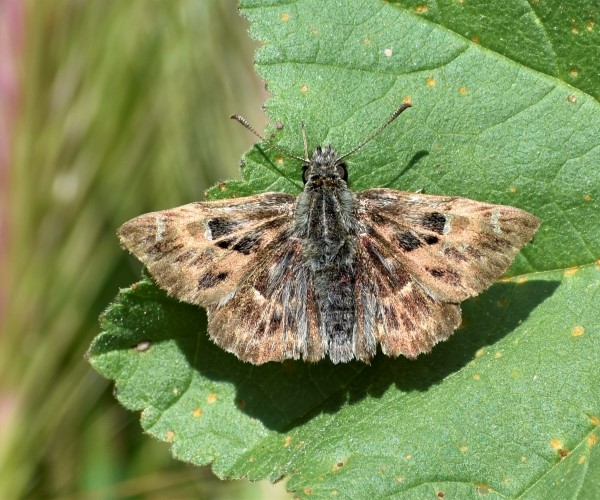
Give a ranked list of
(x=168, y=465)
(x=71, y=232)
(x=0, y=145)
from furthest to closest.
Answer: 1. (x=168, y=465)
2. (x=71, y=232)
3. (x=0, y=145)

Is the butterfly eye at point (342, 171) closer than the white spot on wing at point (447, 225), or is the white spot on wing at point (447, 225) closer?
the white spot on wing at point (447, 225)

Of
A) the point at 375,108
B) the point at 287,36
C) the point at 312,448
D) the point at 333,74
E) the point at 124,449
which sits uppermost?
the point at 287,36

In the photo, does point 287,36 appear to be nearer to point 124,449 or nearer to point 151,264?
point 151,264

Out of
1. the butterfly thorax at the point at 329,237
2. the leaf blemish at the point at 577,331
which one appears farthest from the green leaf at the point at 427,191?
the butterfly thorax at the point at 329,237

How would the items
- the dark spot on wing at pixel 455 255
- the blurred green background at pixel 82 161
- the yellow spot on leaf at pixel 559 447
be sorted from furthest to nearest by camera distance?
the blurred green background at pixel 82 161
the dark spot on wing at pixel 455 255
the yellow spot on leaf at pixel 559 447

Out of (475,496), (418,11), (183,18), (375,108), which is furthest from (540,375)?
(183,18)

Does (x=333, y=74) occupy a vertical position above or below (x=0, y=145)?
below

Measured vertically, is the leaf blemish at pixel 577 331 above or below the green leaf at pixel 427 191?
below

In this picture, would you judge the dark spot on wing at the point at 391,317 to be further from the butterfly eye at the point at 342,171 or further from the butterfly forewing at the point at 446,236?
the butterfly eye at the point at 342,171

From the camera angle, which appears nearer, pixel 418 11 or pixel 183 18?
pixel 418 11
